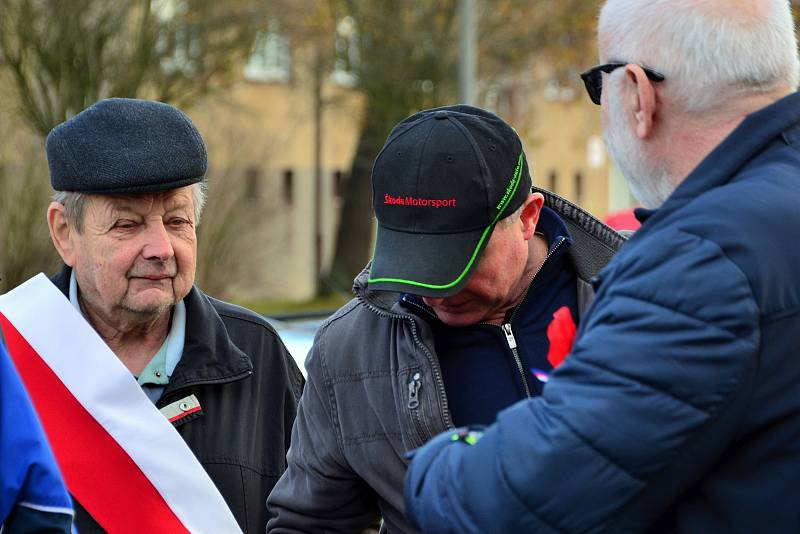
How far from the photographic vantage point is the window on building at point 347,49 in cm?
1984

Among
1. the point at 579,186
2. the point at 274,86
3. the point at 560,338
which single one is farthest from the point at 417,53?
the point at 579,186

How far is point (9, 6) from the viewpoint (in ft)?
46.3

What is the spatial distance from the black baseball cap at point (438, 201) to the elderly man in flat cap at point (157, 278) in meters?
0.93

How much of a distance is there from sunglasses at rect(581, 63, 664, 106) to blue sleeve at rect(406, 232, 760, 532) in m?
0.31

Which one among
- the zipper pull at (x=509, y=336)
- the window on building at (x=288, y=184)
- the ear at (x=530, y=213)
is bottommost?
the window on building at (x=288, y=184)

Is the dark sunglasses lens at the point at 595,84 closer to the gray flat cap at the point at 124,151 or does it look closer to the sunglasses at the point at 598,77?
the sunglasses at the point at 598,77

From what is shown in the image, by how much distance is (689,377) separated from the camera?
5.99 ft

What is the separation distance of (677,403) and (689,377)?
41 millimetres

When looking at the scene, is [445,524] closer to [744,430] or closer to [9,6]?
[744,430]

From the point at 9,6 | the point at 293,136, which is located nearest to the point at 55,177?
the point at 9,6

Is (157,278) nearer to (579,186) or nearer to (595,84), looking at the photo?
(595,84)

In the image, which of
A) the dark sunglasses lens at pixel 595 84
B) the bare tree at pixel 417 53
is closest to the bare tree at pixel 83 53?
the bare tree at pixel 417 53

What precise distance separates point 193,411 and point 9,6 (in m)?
11.6

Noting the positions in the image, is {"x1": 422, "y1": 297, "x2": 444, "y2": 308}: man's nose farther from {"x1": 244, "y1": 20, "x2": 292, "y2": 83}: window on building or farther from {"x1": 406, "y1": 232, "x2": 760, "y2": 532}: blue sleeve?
{"x1": 244, "y1": 20, "x2": 292, "y2": 83}: window on building
